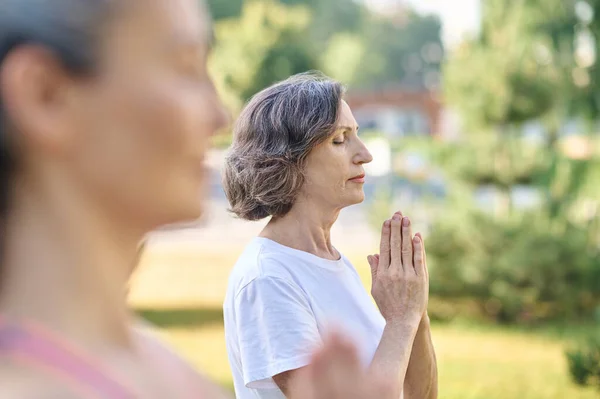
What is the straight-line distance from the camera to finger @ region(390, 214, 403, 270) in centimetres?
160

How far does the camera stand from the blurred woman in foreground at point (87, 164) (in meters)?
0.52

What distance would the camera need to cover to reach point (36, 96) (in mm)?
520

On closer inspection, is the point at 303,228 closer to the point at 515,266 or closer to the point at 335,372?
the point at 335,372

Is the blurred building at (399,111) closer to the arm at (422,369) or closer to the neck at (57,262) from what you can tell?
the arm at (422,369)

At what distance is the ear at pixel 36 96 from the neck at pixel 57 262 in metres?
0.04

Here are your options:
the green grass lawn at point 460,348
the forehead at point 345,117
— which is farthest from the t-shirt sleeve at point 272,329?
the green grass lawn at point 460,348

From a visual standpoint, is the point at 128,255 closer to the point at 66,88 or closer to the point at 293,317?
the point at 66,88

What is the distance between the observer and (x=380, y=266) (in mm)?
1645

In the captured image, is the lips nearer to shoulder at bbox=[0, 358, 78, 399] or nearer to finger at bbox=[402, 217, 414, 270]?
finger at bbox=[402, 217, 414, 270]

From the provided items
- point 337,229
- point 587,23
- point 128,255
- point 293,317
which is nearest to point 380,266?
point 293,317

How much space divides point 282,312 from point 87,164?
1.20 m

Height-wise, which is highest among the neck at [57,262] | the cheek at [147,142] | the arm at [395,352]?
the cheek at [147,142]

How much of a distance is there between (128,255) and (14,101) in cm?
14

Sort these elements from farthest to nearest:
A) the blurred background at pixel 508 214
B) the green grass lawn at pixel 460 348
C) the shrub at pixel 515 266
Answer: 1. the shrub at pixel 515 266
2. the blurred background at pixel 508 214
3. the green grass lawn at pixel 460 348
